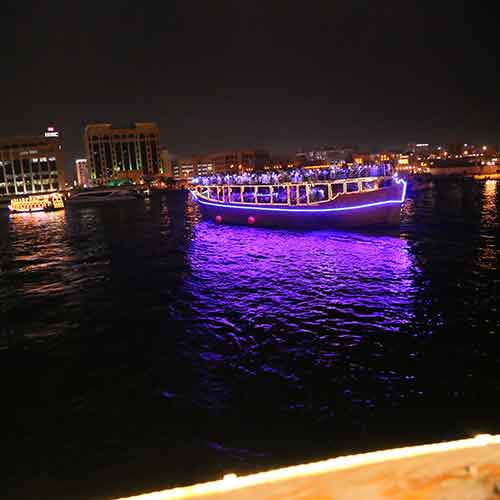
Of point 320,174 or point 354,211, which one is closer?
point 354,211

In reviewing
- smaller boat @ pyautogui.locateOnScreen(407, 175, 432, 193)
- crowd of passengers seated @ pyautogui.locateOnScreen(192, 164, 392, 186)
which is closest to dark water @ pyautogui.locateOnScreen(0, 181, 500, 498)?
crowd of passengers seated @ pyautogui.locateOnScreen(192, 164, 392, 186)

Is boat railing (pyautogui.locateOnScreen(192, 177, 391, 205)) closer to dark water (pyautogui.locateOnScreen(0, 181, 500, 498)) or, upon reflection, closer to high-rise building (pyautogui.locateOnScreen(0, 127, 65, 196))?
dark water (pyautogui.locateOnScreen(0, 181, 500, 498))

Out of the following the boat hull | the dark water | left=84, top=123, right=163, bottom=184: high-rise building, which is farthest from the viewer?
left=84, top=123, right=163, bottom=184: high-rise building

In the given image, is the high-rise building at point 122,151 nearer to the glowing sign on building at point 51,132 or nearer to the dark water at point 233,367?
the glowing sign on building at point 51,132

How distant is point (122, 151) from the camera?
605 feet

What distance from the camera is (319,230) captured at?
35.0 meters

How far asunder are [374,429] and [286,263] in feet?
49.6

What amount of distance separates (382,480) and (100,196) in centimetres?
11965

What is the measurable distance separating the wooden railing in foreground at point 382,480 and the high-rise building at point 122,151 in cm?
18704

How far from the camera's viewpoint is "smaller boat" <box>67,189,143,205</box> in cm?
10900

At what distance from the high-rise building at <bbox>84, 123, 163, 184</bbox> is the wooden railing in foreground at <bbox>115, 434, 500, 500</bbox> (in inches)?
7364

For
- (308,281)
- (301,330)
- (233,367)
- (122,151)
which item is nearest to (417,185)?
(308,281)

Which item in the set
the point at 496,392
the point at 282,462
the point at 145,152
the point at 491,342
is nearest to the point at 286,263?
the point at 491,342

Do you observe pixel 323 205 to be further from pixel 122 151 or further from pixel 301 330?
pixel 122 151
